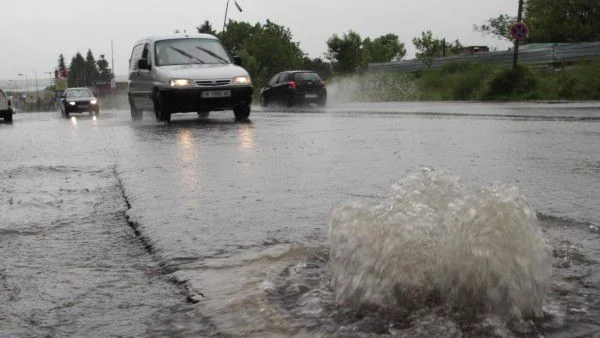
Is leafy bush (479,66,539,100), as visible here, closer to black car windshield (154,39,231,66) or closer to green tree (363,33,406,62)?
black car windshield (154,39,231,66)

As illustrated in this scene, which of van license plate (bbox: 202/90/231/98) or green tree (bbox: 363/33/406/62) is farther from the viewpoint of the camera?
green tree (bbox: 363/33/406/62)

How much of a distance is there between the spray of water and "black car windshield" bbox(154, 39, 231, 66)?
1419cm

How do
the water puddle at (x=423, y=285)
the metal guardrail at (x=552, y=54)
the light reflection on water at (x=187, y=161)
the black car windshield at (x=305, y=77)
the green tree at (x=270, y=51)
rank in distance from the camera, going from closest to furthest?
the water puddle at (x=423, y=285)
the light reflection on water at (x=187, y=161)
the black car windshield at (x=305, y=77)
the metal guardrail at (x=552, y=54)
the green tree at (x=270, y=51)

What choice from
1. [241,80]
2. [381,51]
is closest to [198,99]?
[241,80]

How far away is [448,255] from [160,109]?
46.8 feet

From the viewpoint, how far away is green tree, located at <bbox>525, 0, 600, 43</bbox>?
66312 millimetres

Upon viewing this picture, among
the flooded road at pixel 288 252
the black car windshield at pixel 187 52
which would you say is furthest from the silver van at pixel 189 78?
the flooded road at pixel 288 252

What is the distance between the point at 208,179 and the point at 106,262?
2.91m

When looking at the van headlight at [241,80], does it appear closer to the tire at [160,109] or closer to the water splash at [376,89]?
the tire at [160,109]

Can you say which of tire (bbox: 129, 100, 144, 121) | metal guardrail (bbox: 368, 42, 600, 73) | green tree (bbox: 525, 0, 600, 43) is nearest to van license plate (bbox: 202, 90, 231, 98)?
tire (bbox: 129, 100, 144, 121)

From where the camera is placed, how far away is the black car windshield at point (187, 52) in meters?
16.5

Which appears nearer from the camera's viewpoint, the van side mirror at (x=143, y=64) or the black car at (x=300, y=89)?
the van side mirror at (x=143, y=64)

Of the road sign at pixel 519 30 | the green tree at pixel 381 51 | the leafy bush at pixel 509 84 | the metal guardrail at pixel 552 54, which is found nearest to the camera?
the road sign at pixel 519 30

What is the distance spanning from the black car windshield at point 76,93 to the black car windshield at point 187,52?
75.5 ft
